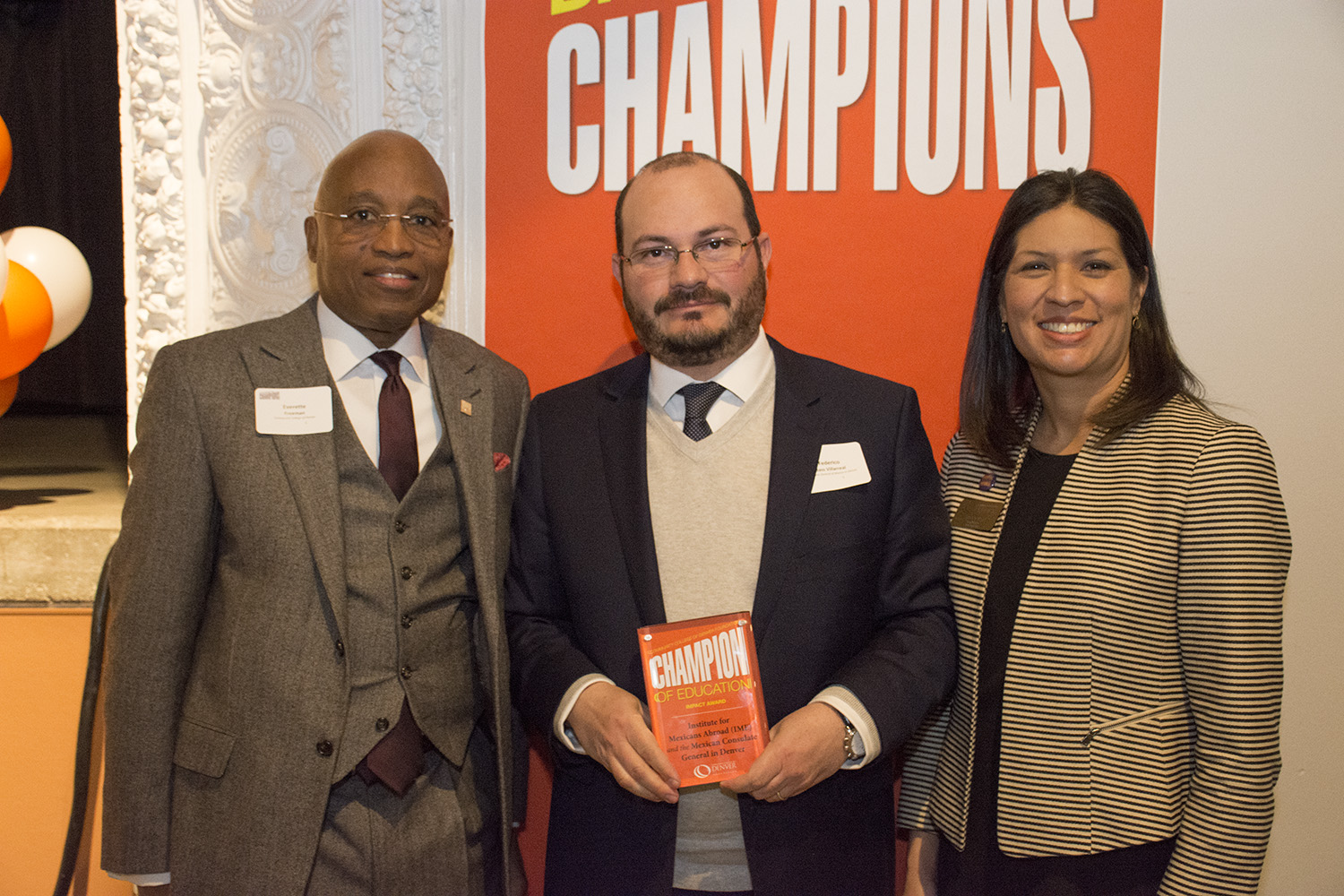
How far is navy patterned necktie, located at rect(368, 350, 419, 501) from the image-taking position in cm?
209

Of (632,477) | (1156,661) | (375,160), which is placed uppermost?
(375,160)

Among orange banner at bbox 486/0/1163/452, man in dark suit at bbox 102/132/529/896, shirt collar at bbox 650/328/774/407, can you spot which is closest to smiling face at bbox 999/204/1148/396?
shirt collar at bbox 650/328/774/407

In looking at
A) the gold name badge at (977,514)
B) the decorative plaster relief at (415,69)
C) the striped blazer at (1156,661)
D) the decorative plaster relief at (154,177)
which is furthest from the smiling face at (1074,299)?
the decorative plaster relief at (154,177)

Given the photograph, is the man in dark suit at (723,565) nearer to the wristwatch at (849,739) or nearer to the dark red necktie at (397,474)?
the wristwatch at (849,739)

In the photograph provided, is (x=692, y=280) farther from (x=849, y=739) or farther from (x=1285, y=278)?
(x=1285, y=278)

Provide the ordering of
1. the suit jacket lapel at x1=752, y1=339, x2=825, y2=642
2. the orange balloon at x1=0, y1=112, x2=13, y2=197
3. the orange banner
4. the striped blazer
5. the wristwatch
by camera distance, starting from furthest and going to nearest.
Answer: the orange balloon at x1=0, y1=112, x2=13, y2=197, the orange banner, the suit jacket lapel at x1=752, y1=339, x2=825, y2=642, the wristwatch, the striped blazer

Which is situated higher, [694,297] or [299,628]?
[694,297]

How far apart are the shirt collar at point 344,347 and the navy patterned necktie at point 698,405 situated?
2.16ft

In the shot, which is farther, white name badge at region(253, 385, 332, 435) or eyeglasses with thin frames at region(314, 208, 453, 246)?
eyeglasses with thin frames at region(314, 208, 453, 246)

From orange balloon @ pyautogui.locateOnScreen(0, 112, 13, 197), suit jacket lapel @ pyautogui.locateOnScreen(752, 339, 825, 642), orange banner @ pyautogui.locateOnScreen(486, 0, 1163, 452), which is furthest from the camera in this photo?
orange balloon @ pyautogui.locateOnScreen(0, 112, 13, 197)

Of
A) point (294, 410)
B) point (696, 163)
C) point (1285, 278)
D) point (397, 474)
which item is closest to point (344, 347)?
point (294, 410)

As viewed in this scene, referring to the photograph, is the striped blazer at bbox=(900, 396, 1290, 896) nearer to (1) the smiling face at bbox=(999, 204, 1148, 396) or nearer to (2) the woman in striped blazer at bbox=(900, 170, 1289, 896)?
(2) the woman in striped blazer at bbox=(900, 170, 1289, 896)

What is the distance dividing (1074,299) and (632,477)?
3.38 feet

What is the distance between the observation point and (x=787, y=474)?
79.8 inches
